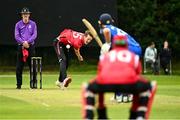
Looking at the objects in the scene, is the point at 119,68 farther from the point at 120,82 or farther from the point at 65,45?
the point at 65,45

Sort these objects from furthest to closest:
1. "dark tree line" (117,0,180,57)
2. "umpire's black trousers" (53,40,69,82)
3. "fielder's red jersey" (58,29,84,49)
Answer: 1. "dark tree line" (117,0,180,57)
2. "umpire's black trousers" (53,40,69,82)
3. "fielder's red jersey" (58,29,84,49)

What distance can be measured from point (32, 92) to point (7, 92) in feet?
2.44

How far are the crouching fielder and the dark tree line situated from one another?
120ft

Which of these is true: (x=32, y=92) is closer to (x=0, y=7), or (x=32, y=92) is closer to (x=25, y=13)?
(x=25, y=13)

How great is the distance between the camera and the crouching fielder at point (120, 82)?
11.6 meters

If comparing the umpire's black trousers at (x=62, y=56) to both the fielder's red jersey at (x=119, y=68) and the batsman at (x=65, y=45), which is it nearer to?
the batsman at (x=65, y=45)

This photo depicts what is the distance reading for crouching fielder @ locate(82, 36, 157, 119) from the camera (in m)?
11.6

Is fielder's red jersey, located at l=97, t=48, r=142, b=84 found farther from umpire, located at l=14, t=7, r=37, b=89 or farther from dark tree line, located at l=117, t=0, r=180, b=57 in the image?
dark tree line, located at l=117, t=0, r=180, b=57

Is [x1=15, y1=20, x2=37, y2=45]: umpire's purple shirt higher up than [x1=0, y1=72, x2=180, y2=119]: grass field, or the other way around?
[x1=15, y1=20, x2=37, y2=45]: umpire's purple shirt

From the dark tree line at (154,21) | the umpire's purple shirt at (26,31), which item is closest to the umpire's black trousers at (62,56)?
the umpire's purple shirt at (26,31)

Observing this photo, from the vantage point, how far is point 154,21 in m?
50.1

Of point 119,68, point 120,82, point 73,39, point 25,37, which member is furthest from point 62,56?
point 120,82

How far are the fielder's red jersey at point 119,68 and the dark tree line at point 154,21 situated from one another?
120ft

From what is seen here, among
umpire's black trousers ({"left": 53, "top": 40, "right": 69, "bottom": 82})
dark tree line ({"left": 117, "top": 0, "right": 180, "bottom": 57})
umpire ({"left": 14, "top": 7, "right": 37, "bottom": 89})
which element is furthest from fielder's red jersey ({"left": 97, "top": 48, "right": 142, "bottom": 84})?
dark tree line ({"left": 117, "top": 0, "right": 180, "bottom": 57})
